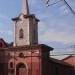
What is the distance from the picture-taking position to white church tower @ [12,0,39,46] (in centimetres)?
4400

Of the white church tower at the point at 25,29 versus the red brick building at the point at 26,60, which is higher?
the white church tower at the point at 25,29

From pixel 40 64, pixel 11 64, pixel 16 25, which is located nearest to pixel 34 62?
pixel 40 64

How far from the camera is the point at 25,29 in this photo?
44438 mm

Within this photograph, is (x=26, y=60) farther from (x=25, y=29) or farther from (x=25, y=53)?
(x=25, y=29)

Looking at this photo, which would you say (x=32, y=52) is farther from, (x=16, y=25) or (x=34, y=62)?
(x=16, y=25)

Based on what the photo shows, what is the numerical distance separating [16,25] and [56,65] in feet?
32.0

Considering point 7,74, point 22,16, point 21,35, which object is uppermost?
point 22,16

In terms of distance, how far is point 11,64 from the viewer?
4475cm

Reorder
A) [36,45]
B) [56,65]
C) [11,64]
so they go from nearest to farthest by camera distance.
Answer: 1. [36,45]
2. [11,64]
3. [56,65]

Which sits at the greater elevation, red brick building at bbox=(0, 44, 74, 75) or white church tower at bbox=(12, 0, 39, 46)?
white church tower at bbox=(12, 0, 39, 46)

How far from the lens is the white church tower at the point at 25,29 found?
1732 inches

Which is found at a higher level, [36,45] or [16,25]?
[16,25]

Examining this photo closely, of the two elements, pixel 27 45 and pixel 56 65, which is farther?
pixel 56 65

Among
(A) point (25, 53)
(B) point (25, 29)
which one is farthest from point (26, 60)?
(B) point (25, 29)
